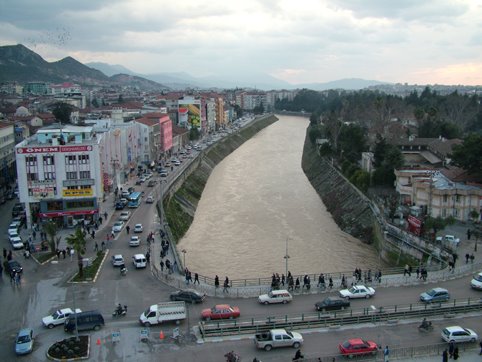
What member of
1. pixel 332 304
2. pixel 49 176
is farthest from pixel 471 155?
pixel 49 176

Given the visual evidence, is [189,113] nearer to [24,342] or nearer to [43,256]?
[43,256]

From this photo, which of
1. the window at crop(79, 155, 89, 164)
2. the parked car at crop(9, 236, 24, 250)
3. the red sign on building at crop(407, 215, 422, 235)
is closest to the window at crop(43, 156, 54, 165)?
the window at crop(79, 155, 89, 164)

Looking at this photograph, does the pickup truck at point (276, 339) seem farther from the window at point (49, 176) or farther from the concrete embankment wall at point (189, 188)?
the window at point (49, 176)

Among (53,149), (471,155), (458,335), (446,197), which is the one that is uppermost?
(53,149)

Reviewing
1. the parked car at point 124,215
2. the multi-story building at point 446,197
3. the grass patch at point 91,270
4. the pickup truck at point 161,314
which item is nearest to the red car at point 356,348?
the pickup truck at point 161,314

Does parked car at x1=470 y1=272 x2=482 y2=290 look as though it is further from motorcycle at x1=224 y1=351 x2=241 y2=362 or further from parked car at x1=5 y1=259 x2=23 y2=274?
parked car at x1=5 y1=259 x2=23 y2=274

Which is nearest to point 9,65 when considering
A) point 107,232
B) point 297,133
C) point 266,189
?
point 297,133

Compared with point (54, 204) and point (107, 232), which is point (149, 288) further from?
point (54, 204)
